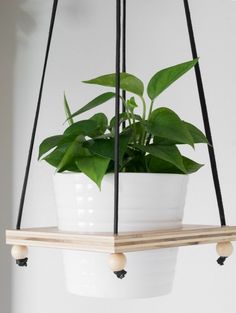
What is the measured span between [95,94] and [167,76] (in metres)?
0.93

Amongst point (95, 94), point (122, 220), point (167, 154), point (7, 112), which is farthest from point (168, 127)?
point (7, 112)

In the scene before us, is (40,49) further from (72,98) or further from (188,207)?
(188,207)

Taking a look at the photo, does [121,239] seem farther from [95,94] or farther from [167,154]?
[95,94]

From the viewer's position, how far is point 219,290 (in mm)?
1441

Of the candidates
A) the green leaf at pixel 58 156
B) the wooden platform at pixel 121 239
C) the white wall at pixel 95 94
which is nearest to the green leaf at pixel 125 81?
the green leaf at pixel 58 156

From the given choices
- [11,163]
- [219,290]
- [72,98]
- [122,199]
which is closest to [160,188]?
[122,199]

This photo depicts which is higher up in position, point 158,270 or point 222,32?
point 222,32

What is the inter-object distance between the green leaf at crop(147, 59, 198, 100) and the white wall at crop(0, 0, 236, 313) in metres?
0.70

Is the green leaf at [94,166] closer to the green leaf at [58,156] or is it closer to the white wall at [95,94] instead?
the green leaf at [58,156]

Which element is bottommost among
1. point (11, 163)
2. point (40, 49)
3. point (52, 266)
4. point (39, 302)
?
point (39, 302)

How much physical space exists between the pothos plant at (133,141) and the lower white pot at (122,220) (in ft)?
0.10

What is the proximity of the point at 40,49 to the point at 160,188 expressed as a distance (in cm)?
115

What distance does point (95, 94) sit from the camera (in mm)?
1696

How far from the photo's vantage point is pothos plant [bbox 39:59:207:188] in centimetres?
74
